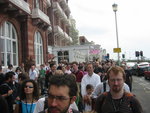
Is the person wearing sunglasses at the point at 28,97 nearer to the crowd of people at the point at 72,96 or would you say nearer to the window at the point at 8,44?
the crowd of people at the point at 72,96

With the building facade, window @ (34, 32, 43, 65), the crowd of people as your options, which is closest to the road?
the crowd of people

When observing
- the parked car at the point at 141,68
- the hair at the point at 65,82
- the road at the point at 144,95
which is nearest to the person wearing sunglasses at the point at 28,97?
the hair at the point at 65,82

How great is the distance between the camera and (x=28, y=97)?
495cm

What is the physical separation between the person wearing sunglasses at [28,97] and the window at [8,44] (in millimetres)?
13785

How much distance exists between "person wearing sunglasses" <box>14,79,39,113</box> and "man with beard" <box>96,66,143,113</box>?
1.55m

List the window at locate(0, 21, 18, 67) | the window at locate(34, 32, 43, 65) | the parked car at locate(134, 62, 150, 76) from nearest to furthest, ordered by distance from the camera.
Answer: the window at locate(0, 21, 18, 67) → the window at locate(34, 32, 43, 65) → the parked car at locate(134, 62, 150, 76)

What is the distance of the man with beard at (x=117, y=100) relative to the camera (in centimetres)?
351

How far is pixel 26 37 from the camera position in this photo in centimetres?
2239

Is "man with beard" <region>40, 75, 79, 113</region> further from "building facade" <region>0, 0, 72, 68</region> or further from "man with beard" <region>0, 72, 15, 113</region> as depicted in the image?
"building facade" <region>0, 0, 72, 68</region>

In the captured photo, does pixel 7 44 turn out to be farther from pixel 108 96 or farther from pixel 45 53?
pixel 108 96

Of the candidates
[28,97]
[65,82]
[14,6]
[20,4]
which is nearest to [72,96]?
[65,82]

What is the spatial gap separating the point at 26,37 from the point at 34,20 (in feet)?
8.31

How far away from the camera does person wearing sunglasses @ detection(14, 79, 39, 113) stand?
15.7 ft

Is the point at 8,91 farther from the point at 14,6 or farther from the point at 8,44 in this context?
the point at 8,44
